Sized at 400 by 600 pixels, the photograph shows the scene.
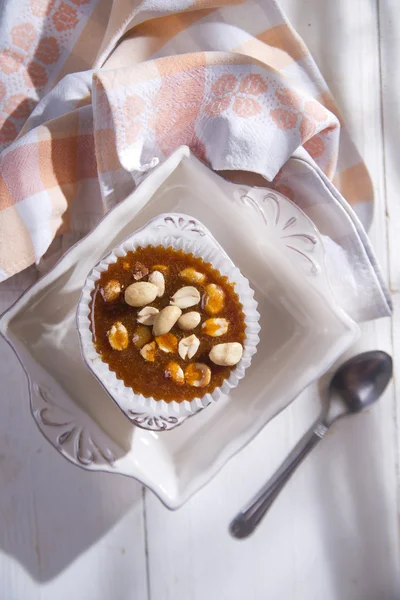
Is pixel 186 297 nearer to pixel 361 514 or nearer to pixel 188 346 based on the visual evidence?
pixel 188 346

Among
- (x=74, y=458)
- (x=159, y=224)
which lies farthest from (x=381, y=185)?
(x=74, y=458)

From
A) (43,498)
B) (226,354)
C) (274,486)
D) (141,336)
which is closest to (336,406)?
(274,486)

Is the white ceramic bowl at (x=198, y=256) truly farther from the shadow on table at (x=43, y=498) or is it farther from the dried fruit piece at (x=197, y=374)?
the shadow on table at (x=43, y=498)

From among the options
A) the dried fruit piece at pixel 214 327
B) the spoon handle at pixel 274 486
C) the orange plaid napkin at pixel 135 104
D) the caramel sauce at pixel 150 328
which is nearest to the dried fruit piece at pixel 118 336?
the caramel sauce at pixel 150 328

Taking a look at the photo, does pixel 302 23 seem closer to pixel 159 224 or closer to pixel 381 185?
pixel 381 185

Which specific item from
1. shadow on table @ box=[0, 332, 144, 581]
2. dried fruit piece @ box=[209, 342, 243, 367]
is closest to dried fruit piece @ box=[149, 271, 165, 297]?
dried fruit piece @ box=[209, 342, 243, 367]

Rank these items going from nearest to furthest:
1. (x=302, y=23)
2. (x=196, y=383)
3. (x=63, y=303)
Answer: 1. (x=196, y=383)
2. (x=63, y=303)
3. (x=302, y=23)

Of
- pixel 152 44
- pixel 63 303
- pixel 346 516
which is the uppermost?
pixel 152 44
